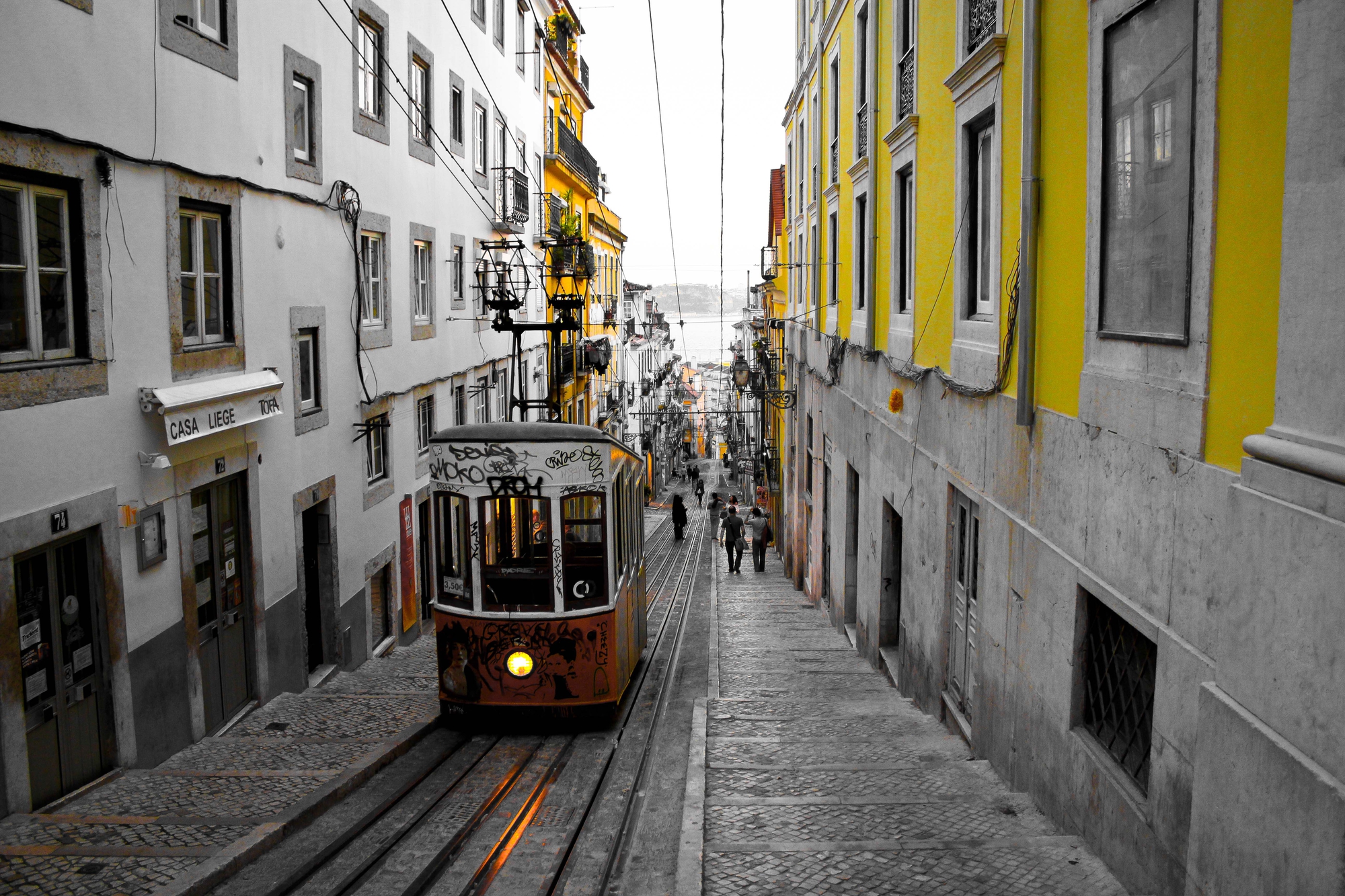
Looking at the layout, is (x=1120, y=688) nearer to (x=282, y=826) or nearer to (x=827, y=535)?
(x=282, y=826)

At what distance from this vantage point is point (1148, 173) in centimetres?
512

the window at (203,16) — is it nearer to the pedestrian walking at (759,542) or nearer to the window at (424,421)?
the window at (424,421)

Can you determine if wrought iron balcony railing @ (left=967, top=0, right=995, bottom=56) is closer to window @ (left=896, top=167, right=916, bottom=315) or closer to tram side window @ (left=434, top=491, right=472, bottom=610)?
window @ (left=896, top=167, right=916, bottom=315)

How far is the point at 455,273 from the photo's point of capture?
722 inches

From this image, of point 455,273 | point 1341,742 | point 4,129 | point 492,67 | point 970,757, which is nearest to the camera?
point 1341,742

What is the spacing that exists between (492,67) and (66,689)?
54.2 ft

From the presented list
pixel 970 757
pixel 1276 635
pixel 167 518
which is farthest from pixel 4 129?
pixel 970 757

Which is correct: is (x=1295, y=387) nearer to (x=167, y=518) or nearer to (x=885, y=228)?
(x=167, y=518)

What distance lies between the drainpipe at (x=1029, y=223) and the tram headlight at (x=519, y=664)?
4.80 m

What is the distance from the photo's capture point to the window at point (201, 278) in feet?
29.2

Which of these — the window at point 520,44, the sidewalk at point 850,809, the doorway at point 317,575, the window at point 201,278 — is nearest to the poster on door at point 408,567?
the doorway at point 317,575

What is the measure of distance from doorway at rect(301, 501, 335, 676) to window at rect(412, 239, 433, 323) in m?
4.77

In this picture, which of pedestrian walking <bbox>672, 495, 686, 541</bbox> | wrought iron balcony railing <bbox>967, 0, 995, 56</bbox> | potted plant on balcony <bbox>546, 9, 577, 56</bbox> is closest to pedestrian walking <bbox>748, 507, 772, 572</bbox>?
pedestrian walking <bbox>672, 495, 686, 541</bbox>

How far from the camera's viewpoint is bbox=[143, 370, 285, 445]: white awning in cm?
809
